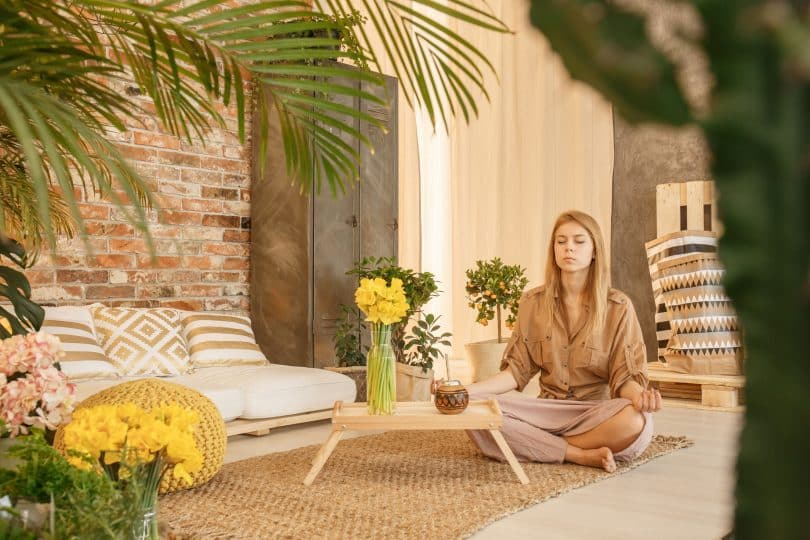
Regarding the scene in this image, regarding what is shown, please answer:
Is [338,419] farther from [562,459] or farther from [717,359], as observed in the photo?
[717,359]

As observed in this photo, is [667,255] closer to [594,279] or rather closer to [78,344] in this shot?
[594,279]

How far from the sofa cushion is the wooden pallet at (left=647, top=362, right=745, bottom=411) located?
200cm

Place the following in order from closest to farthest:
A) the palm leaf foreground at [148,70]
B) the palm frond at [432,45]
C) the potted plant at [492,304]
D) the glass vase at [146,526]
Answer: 1. the palm leaf foreground at [148,70]
2. the palm frond at [432,45]
3. the glass vase at [146,526]
4. the potted plant at [492,304]

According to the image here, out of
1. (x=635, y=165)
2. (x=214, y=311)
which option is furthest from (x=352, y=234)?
(x=635, y=165)

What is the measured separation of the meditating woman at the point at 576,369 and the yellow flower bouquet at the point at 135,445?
1917 millimetres

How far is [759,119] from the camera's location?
0.79 ft

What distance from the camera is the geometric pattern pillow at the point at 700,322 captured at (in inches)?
183

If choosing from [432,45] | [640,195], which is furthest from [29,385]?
[640,195]

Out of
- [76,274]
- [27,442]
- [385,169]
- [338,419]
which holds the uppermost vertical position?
[385,169]

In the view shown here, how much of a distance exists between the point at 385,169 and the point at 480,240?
4.63ft

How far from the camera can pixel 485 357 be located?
500cm

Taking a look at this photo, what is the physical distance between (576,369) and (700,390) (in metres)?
2.06

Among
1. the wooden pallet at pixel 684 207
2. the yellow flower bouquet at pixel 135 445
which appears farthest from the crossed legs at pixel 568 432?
the wooden pallet at pixel 684 207

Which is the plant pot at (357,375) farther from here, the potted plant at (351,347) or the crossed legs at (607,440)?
the crossed legs at (607,440)
